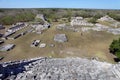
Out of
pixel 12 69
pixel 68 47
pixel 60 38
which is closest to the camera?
pixel 12 69

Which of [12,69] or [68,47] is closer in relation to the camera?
[12,69]

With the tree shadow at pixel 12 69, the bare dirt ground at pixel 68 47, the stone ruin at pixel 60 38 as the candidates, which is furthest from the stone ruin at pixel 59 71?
the stone ruin at pixel 60 38

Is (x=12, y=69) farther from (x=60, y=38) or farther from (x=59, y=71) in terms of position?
(x=60, y=38)

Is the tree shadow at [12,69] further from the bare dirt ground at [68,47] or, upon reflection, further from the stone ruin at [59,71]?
the bare dirt ground at [68,47]

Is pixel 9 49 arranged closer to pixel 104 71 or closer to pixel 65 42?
pixel 65 42

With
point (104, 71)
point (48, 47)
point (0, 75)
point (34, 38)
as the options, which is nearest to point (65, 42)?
point (48, 47)

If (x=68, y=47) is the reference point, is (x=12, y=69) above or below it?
above

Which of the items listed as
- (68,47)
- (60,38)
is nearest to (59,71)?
(68,47)
